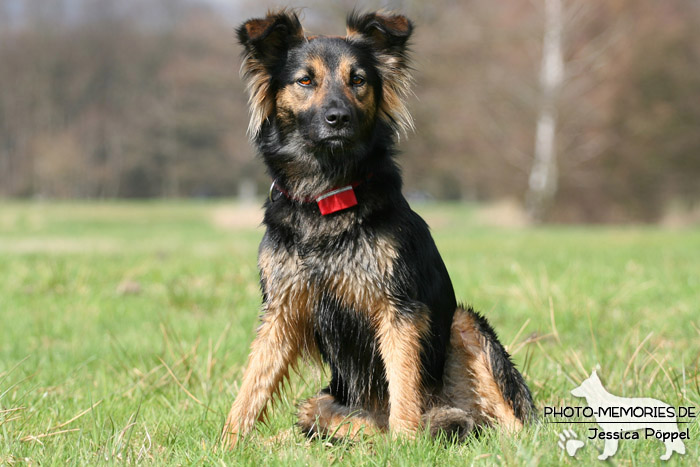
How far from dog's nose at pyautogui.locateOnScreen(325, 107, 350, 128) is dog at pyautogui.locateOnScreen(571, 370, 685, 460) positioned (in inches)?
63.6

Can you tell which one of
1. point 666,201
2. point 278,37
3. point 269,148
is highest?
point 278,37

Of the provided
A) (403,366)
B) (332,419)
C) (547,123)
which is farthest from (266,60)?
(547,123)

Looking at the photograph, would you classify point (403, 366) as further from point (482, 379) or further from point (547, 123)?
point (547, 123)

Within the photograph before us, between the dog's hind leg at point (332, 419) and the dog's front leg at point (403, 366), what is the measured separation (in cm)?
22

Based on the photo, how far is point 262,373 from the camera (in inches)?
126

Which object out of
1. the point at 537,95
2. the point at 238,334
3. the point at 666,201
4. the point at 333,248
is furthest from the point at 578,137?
the point at 333,248

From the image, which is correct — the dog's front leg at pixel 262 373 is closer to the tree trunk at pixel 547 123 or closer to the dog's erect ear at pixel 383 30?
the dog's erect ear at pixel 383 30

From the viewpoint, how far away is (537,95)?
23.0 meters

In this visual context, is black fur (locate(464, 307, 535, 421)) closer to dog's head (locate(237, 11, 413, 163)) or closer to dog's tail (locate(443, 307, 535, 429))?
dog's tail (locate(443, 307, 535, 429))

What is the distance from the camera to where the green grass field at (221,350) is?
282 centimetres

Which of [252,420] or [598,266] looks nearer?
[252,420]

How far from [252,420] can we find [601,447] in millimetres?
1560

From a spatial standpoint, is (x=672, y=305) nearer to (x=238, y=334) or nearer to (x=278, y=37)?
(x=238, y=334)

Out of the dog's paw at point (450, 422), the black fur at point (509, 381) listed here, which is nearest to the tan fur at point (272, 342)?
the dog's paw at point (450, 422)
